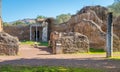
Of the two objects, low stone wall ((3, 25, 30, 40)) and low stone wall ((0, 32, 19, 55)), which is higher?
low stone wall ((3, 25, 30, 40))

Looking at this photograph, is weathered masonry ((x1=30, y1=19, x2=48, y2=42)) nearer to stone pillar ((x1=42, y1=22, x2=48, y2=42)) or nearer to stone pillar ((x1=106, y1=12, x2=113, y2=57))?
stone pillar ((x1=42, y1=22, x2=48, y2=42))

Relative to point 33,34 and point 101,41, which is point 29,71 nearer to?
point 101,41

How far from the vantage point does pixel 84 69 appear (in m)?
14.6

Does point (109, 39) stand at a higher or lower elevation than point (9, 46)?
higher

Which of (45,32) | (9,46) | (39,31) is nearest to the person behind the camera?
(9,46)

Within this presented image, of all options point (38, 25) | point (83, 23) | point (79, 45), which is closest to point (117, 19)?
point (83, 23)

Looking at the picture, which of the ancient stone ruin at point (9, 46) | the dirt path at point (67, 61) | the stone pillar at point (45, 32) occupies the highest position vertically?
the stone pillar at point (45, 32)

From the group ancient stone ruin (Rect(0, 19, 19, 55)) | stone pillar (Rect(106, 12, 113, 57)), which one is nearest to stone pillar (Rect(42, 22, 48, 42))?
ancient stone ruin (Rect(0, 19, 19, 55))

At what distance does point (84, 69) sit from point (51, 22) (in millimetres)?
35254

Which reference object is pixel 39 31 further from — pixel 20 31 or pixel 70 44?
pixel 70 44

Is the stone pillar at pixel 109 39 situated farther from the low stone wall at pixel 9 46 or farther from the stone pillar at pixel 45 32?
the stone pillar at pixel 45 32

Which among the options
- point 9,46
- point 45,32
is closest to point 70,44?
point 9,46

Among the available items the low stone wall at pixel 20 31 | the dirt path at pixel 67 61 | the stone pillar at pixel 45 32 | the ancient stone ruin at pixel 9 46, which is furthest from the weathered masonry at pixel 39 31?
the dirt path at pixel 67 61

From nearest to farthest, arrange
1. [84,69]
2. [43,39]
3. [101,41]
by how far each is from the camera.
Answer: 1. [84,69]
2. [101,41]
3. [43,39]
